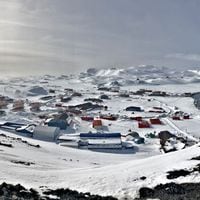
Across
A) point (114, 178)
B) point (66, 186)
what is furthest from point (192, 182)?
point (66, 186)

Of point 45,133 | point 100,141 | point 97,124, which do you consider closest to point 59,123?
point 97,124

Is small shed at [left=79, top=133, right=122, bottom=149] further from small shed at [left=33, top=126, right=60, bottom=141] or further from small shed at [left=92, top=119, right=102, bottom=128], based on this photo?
small shed at [left=92, top=119, right=102, bottom=128]

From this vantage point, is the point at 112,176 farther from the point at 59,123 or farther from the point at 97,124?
the point at 97,124

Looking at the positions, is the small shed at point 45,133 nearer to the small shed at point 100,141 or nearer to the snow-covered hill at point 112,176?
the small shed at point 100,141

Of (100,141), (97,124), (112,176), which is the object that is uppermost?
(97,124)

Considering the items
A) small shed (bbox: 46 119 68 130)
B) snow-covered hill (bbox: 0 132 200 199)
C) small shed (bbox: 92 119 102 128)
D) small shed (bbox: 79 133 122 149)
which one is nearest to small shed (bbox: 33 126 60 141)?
small shed (bbox: 79 133 122 149)

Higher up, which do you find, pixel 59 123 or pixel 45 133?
pixel 59 123

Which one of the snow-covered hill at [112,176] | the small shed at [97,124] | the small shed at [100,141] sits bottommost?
the snow-covered hill at [112,176]

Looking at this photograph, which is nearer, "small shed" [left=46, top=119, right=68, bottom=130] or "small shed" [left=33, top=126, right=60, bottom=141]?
"small shed" [left=33, top=126, right=60, bottom=141]

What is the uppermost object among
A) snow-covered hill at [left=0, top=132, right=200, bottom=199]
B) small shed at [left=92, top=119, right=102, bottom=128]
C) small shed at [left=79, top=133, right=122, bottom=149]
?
small shed at [left=92, top=119, right=102, bottom=128]

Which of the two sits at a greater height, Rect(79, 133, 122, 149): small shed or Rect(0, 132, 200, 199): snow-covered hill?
Rect(79, 133, 122, 149): small shed

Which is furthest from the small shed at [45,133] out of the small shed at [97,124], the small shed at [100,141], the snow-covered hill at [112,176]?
the snow-covered hill at [112,176]
